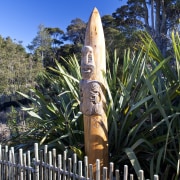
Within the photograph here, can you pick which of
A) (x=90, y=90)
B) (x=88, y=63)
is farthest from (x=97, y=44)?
(x=90, y=90)

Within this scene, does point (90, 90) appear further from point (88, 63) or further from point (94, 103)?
point (88, 63)

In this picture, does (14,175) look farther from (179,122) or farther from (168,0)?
(168,0)

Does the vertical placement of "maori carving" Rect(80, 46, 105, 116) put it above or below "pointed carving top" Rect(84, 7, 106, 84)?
below

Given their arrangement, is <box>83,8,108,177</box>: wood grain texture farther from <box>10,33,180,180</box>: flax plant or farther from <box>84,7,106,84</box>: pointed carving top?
<box>10,33,180,180</box>: flax plant

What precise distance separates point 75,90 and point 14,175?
1.28m

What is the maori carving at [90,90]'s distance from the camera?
2.79m

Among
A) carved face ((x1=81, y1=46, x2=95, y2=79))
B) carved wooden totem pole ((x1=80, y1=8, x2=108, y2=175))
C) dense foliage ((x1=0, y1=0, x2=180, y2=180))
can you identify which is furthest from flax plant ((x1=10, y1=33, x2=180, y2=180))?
carved face ((x1=81, y1=46, x2=95, y2=79))

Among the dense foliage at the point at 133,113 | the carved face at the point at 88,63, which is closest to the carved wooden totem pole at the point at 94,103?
the carved face at the point at 88,63

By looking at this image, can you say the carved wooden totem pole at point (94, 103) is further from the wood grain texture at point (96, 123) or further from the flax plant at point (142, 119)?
the flax plant at point (142, 119)

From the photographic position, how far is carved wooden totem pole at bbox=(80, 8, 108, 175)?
9.18 feet

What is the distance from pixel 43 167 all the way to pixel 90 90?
37.2 inches

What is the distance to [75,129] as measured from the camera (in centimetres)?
355

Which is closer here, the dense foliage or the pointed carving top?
the dense foliage

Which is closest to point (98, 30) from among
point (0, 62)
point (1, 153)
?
point (1, 153)
